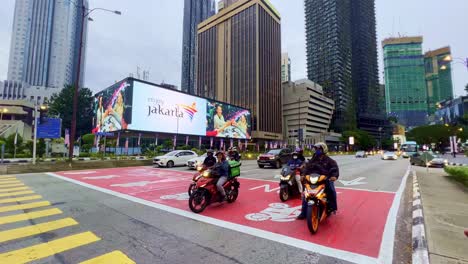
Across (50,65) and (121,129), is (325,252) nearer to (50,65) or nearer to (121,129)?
(121,129)

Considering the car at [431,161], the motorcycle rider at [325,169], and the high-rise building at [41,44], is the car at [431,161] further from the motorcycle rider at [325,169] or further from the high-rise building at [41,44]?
the high-rise building at [41,44]

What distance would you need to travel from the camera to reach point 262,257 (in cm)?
350

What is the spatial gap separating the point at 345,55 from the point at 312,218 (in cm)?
14667

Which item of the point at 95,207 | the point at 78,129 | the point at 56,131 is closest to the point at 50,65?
the point at 78,129

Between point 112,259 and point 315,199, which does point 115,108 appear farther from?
point 315,199

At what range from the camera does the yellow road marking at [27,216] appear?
5.13m

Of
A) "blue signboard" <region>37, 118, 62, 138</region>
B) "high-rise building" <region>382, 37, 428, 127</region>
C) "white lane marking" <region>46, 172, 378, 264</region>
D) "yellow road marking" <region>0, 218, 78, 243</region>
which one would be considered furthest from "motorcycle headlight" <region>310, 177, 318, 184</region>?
"high-rise building" <region>382, 37, 428, 127</region>

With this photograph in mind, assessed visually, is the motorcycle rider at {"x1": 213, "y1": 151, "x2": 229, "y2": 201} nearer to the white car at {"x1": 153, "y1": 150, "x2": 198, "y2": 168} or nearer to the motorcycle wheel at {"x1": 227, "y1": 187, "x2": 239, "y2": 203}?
the motorcycle wheel at {"x1": 227, "y1": 187, "x2": 239, "y2": 203}

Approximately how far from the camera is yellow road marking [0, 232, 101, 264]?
11.0 feet

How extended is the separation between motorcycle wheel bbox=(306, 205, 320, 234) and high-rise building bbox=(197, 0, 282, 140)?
3226 inches

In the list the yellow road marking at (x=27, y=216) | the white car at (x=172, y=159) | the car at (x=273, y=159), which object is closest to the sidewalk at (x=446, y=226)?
the yellow road marking at (x=27, y=216)

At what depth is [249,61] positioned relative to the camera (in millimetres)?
89188

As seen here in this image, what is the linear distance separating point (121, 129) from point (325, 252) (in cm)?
4039

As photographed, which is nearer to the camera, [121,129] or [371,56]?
[121,129]
